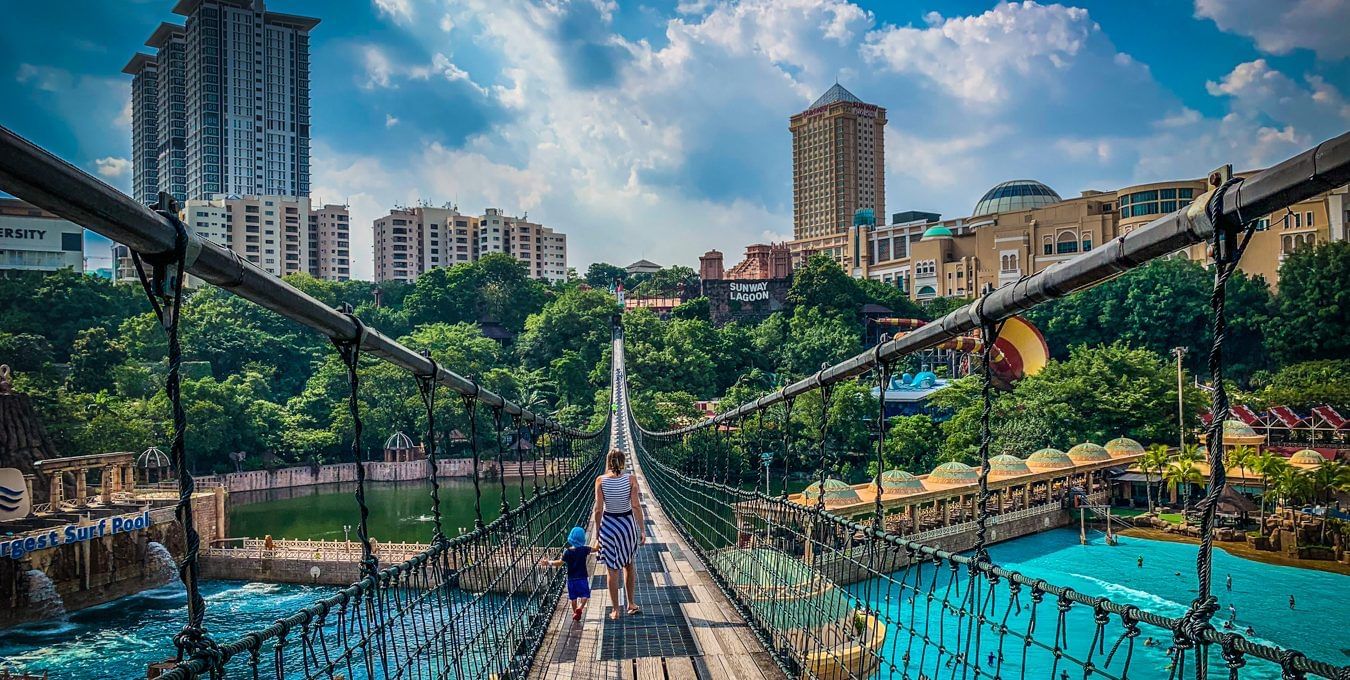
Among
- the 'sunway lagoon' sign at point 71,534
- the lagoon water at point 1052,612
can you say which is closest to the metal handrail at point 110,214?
the lagoon water at point 1052,612

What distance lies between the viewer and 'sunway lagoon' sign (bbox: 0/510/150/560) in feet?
40.8

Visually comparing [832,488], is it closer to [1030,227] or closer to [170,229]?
[170,229]

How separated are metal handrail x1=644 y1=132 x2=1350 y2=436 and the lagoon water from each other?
8.10 metres

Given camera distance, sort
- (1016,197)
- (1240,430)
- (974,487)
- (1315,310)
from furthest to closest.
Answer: (1016,197) < (1315,310) < (1240,430) < (974,487)

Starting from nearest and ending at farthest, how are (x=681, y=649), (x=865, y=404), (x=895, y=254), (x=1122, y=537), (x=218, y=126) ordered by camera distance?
(x=681, y=649)
(x=1122, y=537)
(x=865, y=404)
(x=895, y=254)
(x=218, y=126)

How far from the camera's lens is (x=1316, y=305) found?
24594 mm

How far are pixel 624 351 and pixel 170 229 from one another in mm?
27418

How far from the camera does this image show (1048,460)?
17.1 metres

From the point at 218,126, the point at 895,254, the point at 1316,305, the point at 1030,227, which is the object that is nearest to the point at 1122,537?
the point at 1316,305

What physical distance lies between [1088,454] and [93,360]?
72.8 feet

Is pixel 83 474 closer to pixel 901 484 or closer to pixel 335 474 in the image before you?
pixel 335 474

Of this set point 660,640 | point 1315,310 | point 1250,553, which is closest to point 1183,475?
point 1250,553

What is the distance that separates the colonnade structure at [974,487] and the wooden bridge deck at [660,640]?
9.05 meters

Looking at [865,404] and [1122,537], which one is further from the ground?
[865,404]
